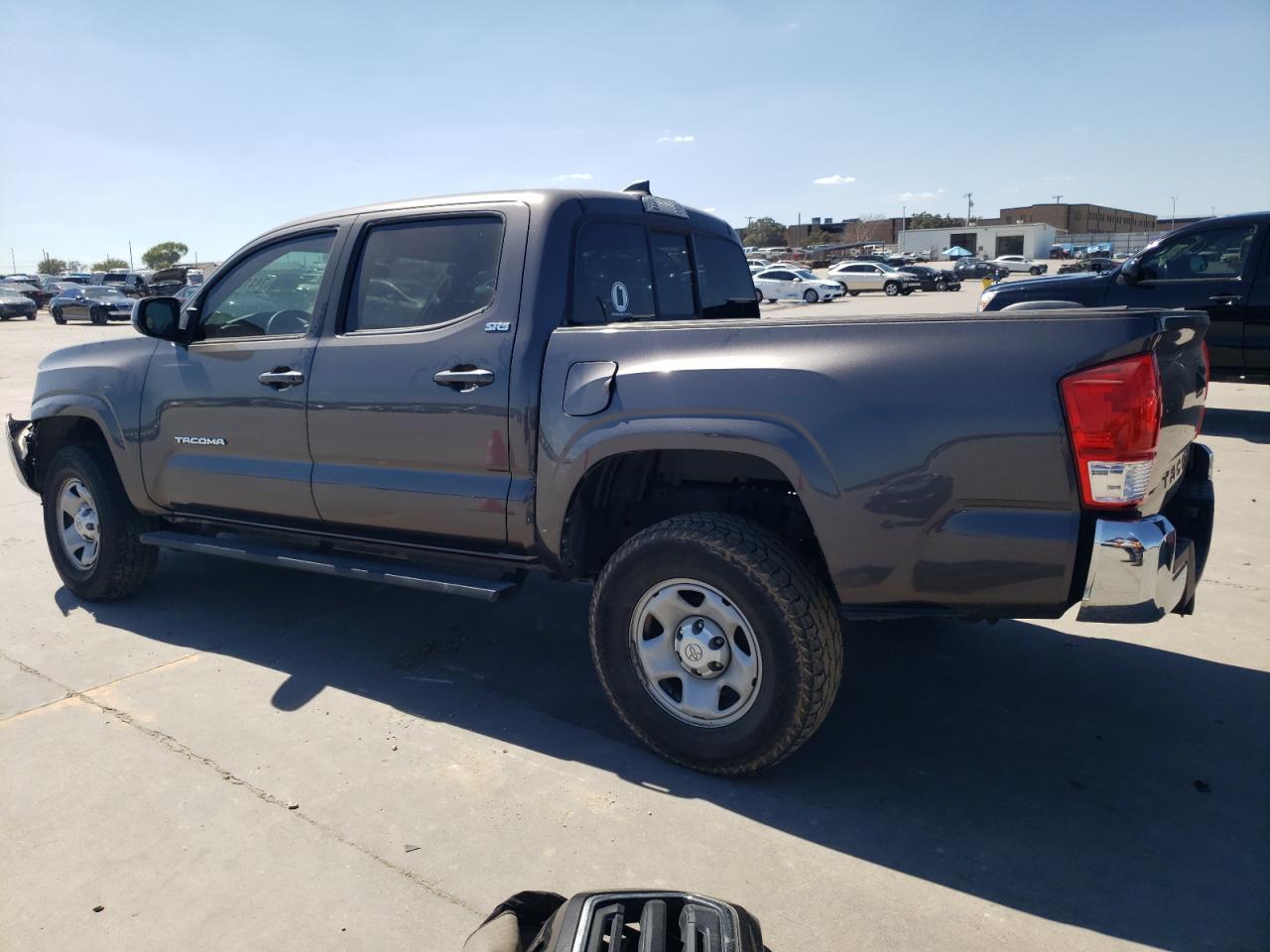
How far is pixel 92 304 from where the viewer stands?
34.3 m

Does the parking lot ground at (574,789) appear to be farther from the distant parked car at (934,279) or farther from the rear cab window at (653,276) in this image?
the distant parked car at (934,279)

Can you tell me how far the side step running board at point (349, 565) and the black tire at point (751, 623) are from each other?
0.52 metres

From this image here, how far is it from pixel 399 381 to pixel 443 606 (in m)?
1.63

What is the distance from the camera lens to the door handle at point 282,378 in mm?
4121

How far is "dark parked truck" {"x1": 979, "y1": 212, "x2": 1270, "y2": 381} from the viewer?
9.05m

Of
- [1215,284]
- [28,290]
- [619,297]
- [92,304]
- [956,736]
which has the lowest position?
[956,736]

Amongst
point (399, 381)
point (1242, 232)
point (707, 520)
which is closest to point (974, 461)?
point (707, 520)

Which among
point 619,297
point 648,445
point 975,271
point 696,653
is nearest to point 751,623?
point 696,653

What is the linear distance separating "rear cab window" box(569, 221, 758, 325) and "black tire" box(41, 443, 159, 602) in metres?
2.92

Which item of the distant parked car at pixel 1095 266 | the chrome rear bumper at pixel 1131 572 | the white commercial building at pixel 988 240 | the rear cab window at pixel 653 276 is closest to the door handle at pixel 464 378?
the rear cab window at pixel 653 276

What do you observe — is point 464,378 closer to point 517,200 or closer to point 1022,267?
point 517,200

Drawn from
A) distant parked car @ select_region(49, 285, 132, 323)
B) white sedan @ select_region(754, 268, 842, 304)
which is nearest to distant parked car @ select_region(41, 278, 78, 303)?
distant parked car @ select_region(49, 285, 132, 323)

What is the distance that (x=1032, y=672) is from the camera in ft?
13.3

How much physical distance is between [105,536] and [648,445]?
10.9 ft
